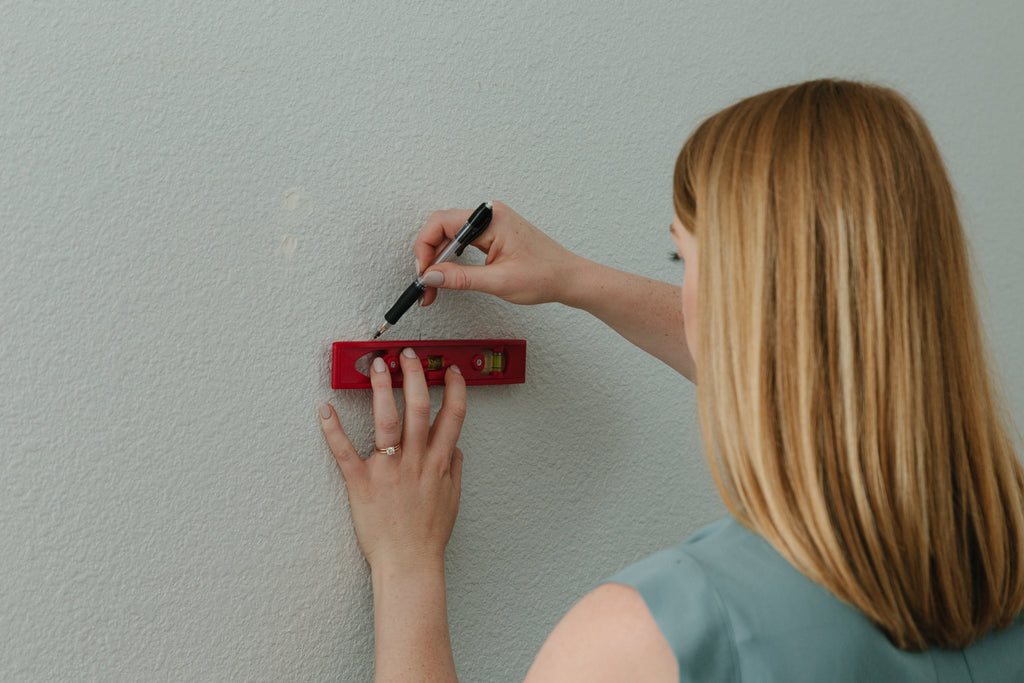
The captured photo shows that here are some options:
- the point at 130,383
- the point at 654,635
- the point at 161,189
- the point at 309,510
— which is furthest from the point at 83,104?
the point at 654,635

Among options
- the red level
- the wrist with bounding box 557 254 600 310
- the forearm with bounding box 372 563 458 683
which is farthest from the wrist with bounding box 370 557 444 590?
the wrist with bounding box 557 254 600 310

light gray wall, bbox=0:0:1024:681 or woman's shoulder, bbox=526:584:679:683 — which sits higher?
light gray wall, bbox=0:0:1024:681

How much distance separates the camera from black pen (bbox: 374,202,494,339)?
687 millimetres

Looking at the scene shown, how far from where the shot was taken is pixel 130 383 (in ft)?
1.99

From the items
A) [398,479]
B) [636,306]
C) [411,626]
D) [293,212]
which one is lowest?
[411,626]

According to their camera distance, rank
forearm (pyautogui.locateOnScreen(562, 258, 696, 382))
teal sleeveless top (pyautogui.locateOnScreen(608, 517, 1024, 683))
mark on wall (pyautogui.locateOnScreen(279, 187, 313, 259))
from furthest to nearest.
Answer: forearm (pyautogui.locateOnScreen(562, 258, 696, 382)) → mark on wall (pyautogui.locateOnScreen(279, 187, 313, 259)) → teal sleeveless top (pyautogui.locateOnScreen(608, 517, 1024, 683))

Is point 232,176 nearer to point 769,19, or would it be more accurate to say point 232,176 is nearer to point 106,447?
point 106,447

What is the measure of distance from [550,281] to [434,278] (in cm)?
11

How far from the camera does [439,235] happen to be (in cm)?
71

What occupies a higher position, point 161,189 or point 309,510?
point 161,189

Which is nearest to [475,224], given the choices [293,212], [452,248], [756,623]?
[452,248]

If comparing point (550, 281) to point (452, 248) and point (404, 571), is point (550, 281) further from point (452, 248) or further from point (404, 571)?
point (404, 571)

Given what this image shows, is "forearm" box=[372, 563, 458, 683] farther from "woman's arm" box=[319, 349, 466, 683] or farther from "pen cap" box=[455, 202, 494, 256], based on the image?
"pen cap" box=[455, 202, 494, 256]

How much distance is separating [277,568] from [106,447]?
0.16 m
